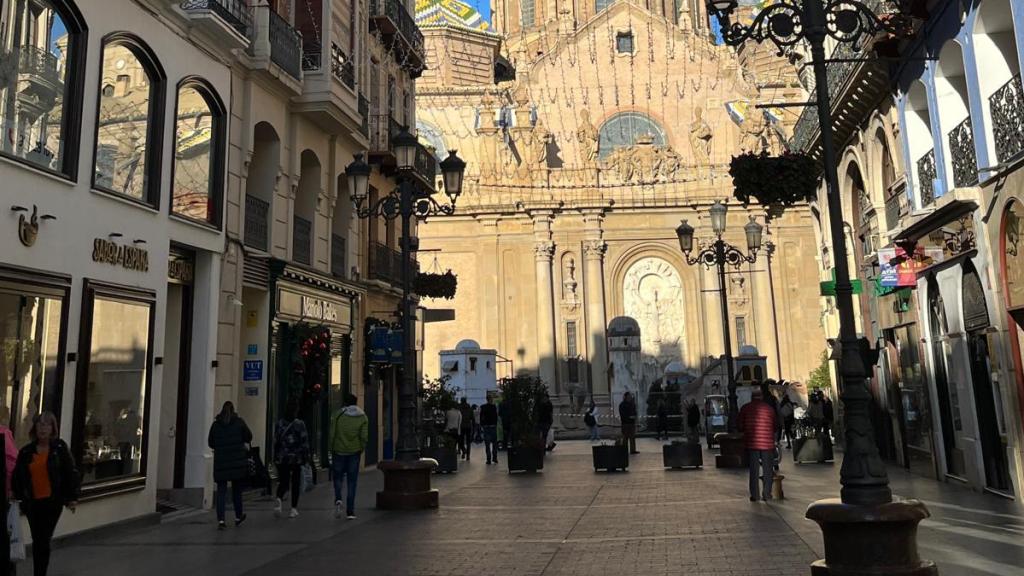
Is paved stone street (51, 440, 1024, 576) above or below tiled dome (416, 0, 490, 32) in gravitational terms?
below

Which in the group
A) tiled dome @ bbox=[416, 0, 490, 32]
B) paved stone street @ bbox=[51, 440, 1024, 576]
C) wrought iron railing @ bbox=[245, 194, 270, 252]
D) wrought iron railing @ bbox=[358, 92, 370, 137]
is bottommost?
paved stone street @ bbox=[51, 440, 1024, 576]

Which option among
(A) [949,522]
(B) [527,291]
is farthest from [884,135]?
(B) [527,291]

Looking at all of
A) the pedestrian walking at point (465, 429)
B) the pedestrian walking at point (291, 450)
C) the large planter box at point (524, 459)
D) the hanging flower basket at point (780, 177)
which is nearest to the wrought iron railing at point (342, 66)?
the pedestrian walking at point (291, 450)

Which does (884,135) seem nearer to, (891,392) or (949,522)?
(891,392)

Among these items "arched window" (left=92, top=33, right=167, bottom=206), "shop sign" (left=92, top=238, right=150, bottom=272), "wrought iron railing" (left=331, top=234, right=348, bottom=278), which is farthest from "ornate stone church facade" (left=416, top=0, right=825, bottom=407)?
"shop sign" (left=92, top=238, right=150, bottom=272)

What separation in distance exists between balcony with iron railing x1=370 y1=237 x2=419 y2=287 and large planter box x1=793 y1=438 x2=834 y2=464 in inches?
422

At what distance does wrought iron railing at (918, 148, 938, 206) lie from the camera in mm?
14250

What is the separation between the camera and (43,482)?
6.79m

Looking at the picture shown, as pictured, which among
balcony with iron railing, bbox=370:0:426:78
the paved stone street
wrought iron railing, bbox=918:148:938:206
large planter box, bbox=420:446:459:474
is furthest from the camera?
balcony with iron railing, bbox=370:0:426:78

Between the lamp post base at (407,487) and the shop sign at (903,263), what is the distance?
890cm

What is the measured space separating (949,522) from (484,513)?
594cm

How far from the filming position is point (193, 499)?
12.4m

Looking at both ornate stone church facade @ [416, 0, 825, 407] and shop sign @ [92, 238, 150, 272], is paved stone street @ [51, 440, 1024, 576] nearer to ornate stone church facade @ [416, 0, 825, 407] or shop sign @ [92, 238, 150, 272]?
shop sign @ [92, 238, 150, 272]

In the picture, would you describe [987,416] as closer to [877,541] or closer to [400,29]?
[877,541]
